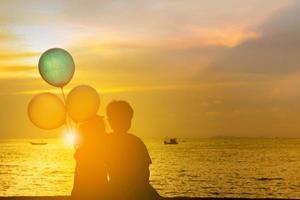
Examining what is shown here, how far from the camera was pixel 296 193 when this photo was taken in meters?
47.3

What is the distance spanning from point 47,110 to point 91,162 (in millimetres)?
980

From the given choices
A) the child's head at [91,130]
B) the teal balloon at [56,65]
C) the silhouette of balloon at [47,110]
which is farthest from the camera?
the teal balloon at [56,65]

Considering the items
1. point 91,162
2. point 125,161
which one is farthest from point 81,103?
point 125,161

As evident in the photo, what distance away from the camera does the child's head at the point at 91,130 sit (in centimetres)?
644

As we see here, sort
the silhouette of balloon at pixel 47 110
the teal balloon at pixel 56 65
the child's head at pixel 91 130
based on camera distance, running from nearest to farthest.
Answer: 1. the child's head at pixel 91 130
2. the silhouette of balloon at pixel 47 110
3. the teal balloon at pixel 56 65

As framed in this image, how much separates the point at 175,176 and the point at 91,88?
61.1 m

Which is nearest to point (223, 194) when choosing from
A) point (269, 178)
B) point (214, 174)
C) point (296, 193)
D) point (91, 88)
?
point (296, 193)

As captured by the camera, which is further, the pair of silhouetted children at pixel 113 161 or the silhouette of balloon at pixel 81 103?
the silhouette of balloon at pixel 81 103

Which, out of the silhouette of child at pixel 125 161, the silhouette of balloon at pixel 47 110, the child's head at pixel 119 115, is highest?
the silhouette of balloon at pixel 47 110

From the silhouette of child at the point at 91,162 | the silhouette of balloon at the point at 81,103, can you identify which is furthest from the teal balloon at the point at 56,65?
the silhouette of child at the point at 91,162

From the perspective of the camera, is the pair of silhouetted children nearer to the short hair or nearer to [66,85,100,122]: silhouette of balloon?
the short hair

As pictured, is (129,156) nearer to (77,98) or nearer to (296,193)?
(77,98)

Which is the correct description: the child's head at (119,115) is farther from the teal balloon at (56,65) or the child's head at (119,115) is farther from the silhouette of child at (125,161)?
the teal balloon at (56,65)

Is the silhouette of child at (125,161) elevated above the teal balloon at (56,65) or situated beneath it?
situated beneath
